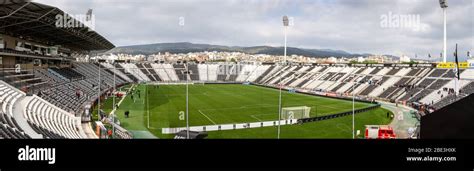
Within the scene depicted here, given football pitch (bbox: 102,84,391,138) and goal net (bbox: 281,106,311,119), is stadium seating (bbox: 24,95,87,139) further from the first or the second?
goal net (bbox: 281,106,311,119)

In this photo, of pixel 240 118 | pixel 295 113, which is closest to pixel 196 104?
pixel 240 118

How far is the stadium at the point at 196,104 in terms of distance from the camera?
11484mm

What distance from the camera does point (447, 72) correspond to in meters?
36.0

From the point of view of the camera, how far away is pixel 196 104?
30938mm

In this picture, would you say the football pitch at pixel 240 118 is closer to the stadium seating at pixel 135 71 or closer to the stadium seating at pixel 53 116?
the stadium seating at pixel 53 116

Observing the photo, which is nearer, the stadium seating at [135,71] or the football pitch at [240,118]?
the football pitch at [240,118]

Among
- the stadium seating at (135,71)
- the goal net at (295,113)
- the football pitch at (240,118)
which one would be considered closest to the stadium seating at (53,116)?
the football pitch at (240,118)

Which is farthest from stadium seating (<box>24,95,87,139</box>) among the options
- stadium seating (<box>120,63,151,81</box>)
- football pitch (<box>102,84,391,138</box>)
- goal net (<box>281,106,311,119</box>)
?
stadium seating (<box>120,63,151,81</box>)

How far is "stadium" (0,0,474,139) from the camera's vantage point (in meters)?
11.5

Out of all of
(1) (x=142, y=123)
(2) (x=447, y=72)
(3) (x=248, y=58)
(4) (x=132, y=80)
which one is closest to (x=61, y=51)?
(1) (x=142, y=123)

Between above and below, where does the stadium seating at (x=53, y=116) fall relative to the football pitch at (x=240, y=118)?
above

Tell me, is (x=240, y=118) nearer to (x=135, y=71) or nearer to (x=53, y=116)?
(x=53, y=116)

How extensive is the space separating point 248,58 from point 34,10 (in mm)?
71273
